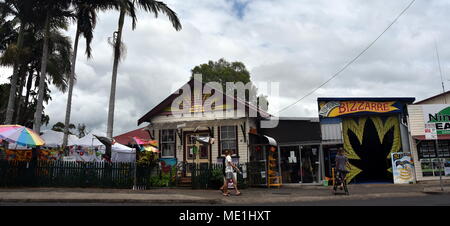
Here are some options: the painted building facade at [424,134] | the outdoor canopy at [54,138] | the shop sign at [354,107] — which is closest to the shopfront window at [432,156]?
the painted building facade at [424,134]

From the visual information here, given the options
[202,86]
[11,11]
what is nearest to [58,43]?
[11,11]

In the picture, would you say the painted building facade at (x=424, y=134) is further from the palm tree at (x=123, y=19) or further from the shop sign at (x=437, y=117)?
the palm tree at (x=123, y=19)

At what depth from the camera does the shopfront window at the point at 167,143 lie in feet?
62.3

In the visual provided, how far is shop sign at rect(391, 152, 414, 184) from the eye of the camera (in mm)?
17312

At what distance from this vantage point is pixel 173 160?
18.4 m

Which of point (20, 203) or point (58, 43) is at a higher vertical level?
point (58, 43)

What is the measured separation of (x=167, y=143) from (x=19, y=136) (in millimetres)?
7647

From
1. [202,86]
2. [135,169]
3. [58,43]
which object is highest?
[58,43]

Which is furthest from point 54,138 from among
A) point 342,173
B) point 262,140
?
point 342,173

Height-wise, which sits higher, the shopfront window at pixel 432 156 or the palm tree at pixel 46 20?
the palm tree at pixel 46 20

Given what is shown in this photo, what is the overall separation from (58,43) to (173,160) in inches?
520

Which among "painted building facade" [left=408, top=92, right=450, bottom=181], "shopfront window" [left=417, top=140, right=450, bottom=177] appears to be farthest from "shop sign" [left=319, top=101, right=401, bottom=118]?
"shopfront window" [left=417, top=140, right=450, bottom=177]

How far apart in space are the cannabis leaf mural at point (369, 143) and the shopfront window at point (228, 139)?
6.25 m

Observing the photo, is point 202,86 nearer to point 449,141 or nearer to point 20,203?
point 20,203
